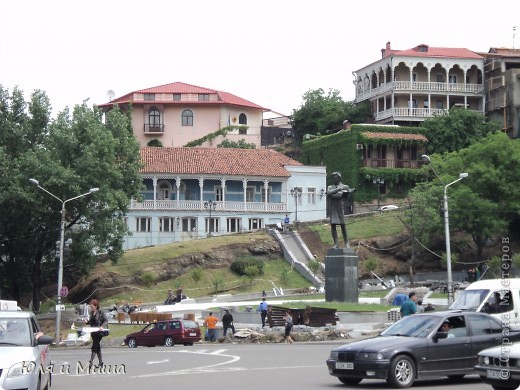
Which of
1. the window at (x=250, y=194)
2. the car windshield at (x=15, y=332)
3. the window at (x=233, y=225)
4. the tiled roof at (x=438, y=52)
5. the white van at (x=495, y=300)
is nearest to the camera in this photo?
the car windshield at (x=15, y=332)

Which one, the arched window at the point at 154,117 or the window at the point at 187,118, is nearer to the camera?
the arched window at the point at 154,117

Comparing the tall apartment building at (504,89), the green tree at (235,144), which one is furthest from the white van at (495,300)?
the green tree at (235,144)

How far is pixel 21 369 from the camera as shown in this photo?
47.3ft

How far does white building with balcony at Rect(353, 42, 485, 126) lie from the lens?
305ft

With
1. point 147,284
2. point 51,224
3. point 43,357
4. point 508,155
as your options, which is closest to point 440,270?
point 508,155

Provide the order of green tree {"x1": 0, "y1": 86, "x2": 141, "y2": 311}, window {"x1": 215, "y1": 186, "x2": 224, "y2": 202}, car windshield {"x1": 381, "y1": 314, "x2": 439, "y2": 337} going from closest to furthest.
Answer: car windshield {"x1": 381, "y1": 314, "x2": 439, "y2": 337}
green tree {"x1": 0, "y1": 86, "x2": 141, "y2": 311}
window {"x1": 215, "y1": 186, "x2": 224, "y2": 202}

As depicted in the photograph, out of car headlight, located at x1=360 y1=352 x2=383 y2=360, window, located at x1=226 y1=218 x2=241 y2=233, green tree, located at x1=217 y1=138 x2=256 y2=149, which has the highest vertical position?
green tree, located at x1=217 y1=138 x2=256 y2=149

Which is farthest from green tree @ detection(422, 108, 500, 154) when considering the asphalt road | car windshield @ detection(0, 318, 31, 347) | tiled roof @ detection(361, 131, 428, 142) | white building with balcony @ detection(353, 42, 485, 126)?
car windshield @ detection(0, 318, 31, 347)

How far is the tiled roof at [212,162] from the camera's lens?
263 feet

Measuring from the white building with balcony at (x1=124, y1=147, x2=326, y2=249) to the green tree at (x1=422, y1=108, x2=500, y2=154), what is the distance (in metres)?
10.8

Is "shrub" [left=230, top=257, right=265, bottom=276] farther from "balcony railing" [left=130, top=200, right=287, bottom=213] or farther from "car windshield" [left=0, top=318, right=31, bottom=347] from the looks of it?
"car windshield" [left=0, top=318, right=31, bottom=347]

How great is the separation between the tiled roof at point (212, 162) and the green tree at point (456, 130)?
13.0 metres

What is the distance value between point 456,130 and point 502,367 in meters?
71.4

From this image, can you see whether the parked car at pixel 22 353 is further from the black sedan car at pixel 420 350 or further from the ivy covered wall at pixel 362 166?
the ivy covered wall at pixel 362 166
